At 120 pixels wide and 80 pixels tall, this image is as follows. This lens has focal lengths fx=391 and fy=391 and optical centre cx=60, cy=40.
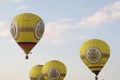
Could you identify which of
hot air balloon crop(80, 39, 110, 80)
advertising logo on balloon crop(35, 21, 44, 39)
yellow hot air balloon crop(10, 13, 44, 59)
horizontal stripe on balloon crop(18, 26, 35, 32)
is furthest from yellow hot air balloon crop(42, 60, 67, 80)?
horizontal stripe on balloon crop(18, 26, 35, 32)

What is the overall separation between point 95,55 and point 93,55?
24 cm

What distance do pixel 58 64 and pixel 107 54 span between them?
12.3 meters

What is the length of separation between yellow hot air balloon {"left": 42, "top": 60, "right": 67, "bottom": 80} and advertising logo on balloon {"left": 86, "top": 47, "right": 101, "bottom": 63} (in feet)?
37.0

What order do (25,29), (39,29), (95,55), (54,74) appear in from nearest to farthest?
1. (25,29)
2. (39,29)
3. (95,55)
4. (54,74)

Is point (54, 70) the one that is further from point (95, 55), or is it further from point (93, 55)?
point (95, 55)

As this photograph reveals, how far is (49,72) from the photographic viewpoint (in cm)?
5647

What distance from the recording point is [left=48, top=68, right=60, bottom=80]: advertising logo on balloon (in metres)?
56.0

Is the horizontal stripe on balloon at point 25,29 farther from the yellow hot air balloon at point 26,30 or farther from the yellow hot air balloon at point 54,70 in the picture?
the yellow hot air balloon at point 54,70

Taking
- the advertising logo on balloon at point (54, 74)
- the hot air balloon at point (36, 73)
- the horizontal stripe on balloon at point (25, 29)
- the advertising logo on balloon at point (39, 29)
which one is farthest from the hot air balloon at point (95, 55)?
the hot air balloon at point (36, 73)

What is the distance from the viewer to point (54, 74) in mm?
56219

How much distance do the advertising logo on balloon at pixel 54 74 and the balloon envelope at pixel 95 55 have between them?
10.3m

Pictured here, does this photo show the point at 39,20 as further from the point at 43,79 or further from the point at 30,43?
the point at 43,79

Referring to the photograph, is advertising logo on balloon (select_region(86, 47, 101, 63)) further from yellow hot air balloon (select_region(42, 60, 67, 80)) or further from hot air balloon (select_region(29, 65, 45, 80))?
hot air balloon (select_region(29, 65, 45, 80))

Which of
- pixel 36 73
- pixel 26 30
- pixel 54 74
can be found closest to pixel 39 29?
pixel 26 30
